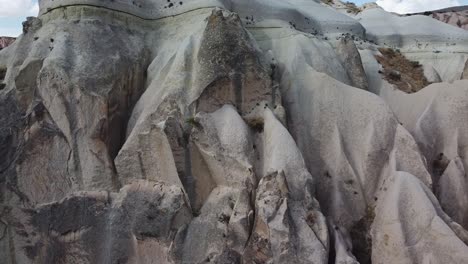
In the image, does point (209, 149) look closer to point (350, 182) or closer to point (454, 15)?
point (350, 182)

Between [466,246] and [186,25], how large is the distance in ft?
26.2

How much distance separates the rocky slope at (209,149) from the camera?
27.6 feet

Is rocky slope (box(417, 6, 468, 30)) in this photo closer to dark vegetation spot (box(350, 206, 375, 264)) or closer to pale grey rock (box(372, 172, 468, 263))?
dark vegetation spot (box(350, 206, 375, 264))

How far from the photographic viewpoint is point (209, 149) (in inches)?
370

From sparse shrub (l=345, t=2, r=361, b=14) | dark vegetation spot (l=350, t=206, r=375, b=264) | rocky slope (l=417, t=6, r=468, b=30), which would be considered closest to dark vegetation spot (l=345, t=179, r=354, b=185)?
dark vegetation spot (l=350, t=206, r=375, b=264)

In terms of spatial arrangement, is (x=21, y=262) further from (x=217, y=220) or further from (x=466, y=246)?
(x=466, y=246)

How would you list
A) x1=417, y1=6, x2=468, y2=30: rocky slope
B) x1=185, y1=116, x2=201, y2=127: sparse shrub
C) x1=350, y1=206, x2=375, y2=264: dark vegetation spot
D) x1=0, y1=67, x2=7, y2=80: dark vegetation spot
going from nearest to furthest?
x1=350, y1=206, x2=375, y2=264: dark vegetation spot < x1=185, y1=116, x2=201, y2=127: sparse shrub < x1=0, y1=67, x2=7, y2=80: dark vegetation spot < x1=417, y1=6, x2=468, y2=30: rocky slope

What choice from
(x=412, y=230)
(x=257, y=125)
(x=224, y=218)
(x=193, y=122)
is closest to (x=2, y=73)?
(x=193, y=122)

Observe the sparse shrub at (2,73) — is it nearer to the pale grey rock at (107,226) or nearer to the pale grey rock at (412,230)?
the pale grey rock at (107,226)

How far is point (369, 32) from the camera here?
54.7 feet

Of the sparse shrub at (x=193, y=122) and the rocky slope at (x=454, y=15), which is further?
the rocky slope at (x=454, y=15)

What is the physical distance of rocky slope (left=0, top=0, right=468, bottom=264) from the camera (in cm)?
840

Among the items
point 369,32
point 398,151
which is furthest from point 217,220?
point 369,32

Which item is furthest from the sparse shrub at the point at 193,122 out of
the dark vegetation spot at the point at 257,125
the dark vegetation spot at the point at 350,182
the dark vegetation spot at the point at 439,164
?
the dark vegetation spot at the point at 439,164
